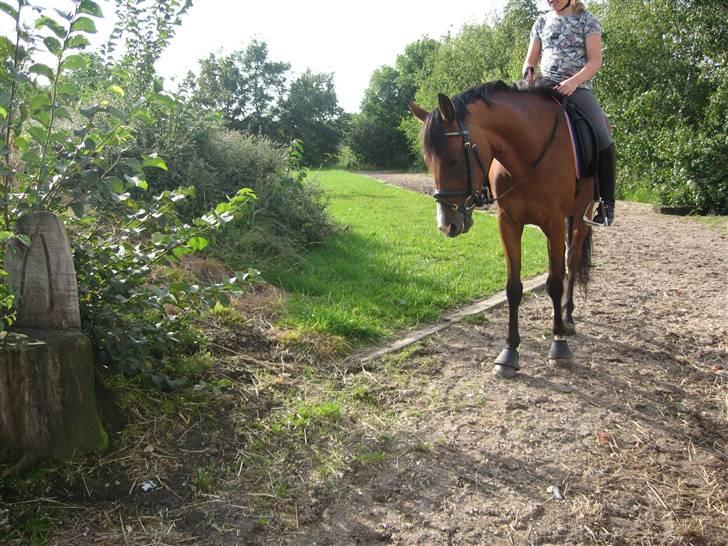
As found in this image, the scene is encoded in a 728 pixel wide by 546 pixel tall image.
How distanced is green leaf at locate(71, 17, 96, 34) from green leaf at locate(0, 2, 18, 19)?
0.21 metres

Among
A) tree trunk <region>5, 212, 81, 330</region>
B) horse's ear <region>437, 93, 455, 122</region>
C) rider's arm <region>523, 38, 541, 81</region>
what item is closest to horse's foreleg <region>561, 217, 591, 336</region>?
rider's arm <region>523, 38, 541, 81</region>

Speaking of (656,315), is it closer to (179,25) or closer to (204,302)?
(204,302)

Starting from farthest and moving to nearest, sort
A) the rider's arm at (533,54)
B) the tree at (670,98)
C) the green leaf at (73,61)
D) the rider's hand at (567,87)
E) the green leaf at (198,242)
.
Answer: the tree at (670,98) < the rider's arm at (533,54) < the rider's hand at (567,87) < the green leaf at (198,242) < the green leaf at (73,61)

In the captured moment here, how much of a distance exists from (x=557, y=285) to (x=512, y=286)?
1.40ft

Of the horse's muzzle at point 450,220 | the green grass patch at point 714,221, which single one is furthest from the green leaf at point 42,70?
the green grass patch at point 714,221

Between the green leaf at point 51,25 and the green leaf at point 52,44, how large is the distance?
0.04m

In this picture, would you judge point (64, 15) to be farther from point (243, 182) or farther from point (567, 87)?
point (243, 182)

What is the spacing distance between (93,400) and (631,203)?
16.3 meters

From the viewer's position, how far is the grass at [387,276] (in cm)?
524

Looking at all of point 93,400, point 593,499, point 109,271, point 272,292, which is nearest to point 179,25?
point 272,292

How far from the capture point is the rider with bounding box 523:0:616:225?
475cm

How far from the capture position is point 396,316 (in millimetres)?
5555

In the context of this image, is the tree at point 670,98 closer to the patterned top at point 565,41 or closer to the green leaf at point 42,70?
the patterned top at point 565,41

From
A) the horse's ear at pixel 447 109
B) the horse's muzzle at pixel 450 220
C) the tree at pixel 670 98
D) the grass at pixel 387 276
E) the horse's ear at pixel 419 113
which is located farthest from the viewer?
the tree at pixel 670 98
